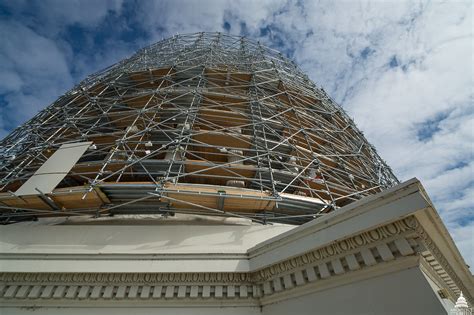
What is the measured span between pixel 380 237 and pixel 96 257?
4353 millimetres

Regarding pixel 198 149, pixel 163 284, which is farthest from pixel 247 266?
pixel 198 149

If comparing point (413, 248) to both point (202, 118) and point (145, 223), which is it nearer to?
point (145, 223)

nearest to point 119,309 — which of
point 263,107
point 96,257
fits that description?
point 96,257

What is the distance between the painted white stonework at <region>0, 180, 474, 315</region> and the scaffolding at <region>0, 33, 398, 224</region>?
0.73m

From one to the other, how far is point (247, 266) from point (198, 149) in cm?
523

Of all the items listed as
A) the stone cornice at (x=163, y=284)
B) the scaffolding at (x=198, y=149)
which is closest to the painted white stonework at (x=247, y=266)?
the stone cornice at (x=163, y=284)

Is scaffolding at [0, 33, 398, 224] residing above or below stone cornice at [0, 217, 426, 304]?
above

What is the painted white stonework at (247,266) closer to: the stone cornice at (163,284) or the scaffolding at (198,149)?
the stone cornice at (163,284)

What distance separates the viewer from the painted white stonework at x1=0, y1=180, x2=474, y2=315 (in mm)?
2793

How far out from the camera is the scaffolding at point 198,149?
586cm

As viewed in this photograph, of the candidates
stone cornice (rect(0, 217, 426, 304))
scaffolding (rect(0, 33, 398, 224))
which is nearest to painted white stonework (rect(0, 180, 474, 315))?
stone cornice (rect(0, 217, 426, 304))

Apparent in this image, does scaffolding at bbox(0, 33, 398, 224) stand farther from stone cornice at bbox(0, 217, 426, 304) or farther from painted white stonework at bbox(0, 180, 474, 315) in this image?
stone cornice at bbox(0, 217, 426, 304)

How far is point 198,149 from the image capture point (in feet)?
28.6

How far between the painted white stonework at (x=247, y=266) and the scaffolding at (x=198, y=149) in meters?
0.73
